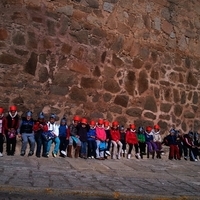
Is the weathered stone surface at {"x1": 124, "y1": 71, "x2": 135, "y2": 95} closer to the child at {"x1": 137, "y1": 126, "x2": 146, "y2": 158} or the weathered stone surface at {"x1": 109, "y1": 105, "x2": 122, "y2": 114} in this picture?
the weathered stone surface at {"x1": 109, "y1": 105, "x2": 122, "y2": 114}

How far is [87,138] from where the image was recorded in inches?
322

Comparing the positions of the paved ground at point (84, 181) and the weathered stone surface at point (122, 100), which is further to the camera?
the weathered stone surface at point (122, 100)

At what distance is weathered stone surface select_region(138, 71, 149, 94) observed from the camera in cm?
944

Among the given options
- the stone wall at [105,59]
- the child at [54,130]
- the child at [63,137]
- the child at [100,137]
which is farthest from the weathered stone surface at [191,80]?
the child at [54,130]

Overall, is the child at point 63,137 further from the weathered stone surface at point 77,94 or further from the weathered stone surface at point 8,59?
the weathered stone surface at point 8,59

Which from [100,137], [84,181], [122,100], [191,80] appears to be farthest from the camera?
[191,80]

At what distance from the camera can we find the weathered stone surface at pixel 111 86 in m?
8.83

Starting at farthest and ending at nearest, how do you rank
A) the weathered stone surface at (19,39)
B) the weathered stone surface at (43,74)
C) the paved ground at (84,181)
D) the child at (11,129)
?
the weathered stone surface at (43,74)
the weathered stone surface at (19,39)
the child at (11,129)
the paved ground at (84,181)

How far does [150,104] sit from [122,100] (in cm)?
97

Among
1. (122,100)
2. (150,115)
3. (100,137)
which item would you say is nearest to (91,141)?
(100,137)

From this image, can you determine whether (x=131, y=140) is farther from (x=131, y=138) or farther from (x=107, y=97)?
(x=107, y=97)

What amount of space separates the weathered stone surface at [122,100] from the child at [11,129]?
2.81m

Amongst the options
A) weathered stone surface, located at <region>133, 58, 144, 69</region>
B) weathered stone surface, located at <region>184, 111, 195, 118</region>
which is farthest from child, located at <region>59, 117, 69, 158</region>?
weathered stone surface, located at <region>184, 111, 195, 118</region>

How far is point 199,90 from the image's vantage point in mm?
10797
